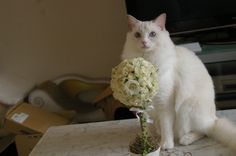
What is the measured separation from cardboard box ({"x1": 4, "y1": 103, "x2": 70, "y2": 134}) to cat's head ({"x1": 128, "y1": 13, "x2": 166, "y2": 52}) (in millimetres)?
1254

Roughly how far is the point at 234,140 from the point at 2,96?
196 centimetres

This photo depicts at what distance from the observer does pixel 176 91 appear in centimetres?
122

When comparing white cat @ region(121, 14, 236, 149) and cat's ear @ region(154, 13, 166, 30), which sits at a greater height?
cat's ear @ region(154, 13, 166, 30)

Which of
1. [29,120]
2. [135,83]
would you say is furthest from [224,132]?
[29,120]

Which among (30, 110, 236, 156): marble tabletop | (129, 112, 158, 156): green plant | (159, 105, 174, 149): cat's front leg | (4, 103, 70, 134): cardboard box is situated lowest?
(4, 103, 70, 134): cardboard box

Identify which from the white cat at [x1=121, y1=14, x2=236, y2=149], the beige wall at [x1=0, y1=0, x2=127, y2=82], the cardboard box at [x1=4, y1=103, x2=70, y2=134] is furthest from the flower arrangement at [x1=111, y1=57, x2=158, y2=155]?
the beige wall at [x1=0, y1=0, x2=127, y2=82]

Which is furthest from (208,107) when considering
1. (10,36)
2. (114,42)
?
(10,36)

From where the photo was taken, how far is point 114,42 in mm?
2611

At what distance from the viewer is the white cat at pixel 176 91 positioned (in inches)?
47.5

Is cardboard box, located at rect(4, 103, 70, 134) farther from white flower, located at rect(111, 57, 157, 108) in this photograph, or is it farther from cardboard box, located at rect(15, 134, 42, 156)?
white flower, located at rect(111, 57, 157, 108)

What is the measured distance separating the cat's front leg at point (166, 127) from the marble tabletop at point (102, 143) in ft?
0.08

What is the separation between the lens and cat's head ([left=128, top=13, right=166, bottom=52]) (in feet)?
3.95

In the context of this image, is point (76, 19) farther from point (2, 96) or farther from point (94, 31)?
point (2, 96)

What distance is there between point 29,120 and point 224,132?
145cm
